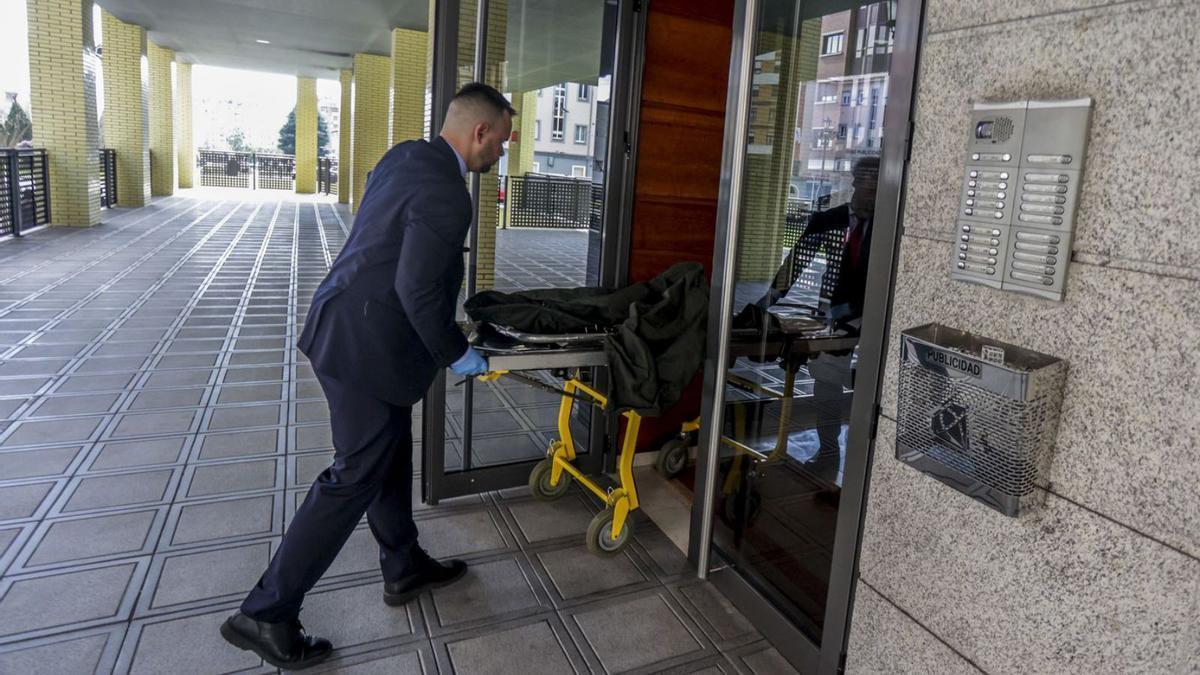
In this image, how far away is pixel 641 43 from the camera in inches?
130

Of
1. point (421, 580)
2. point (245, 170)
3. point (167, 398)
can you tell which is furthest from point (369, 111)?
point (421, 580)

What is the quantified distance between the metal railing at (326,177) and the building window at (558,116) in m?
23.3

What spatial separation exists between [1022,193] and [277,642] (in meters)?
2.19

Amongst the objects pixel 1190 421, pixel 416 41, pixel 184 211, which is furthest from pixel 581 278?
pixel 184 211

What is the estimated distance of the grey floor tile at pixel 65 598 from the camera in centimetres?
235

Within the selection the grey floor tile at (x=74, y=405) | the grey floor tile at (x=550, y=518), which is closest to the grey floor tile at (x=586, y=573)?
the grey floor tile at (x=550, y=518)

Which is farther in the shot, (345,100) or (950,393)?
(345,100)

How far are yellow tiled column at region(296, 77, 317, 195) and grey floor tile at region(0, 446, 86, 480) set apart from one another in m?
22.2

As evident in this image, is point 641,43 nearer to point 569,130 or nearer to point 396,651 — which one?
point 569,130

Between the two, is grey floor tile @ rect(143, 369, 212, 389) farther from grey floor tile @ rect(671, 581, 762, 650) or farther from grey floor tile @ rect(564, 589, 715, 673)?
grey floor tile @ rect(671, 581, 762, 650)

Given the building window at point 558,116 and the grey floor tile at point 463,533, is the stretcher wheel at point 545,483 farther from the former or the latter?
the building window at point 558,116

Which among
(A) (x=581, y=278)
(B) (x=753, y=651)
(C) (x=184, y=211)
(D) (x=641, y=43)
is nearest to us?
(B) (x=753, y=651)

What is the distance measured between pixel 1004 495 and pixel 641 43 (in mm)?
2461

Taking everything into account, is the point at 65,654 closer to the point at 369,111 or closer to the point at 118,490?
the point at 118,490
